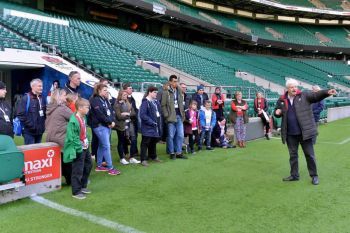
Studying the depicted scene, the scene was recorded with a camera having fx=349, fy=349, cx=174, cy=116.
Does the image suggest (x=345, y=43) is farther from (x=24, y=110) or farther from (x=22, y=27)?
(x=24, y=110)

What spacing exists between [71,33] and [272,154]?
13.6 m

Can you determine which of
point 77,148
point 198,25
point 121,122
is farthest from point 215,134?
point 198,25

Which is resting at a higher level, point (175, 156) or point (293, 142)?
point (293, 142)

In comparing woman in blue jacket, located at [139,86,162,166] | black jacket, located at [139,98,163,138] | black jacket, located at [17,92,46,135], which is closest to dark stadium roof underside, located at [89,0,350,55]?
woman in blue jacket, located at [139,86,162,166]

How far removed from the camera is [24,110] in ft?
17.3

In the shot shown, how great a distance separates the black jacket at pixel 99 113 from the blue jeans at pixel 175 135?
166 centimetres

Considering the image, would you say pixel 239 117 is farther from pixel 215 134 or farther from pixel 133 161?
pixel 133 161

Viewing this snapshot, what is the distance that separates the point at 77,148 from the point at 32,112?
1.29m

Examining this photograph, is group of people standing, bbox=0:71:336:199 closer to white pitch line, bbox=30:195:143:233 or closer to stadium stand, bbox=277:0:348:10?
white pitch line, bbox=30:195:143:233

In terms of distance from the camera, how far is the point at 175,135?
7.49 m

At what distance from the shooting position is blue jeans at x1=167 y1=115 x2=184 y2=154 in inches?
285

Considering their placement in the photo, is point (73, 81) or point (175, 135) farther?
point (175, 135)

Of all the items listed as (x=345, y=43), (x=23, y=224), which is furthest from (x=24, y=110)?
A: (x=345, y=43)

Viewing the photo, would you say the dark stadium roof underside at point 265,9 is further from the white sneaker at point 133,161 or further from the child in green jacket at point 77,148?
the child in green jacket at point 77,148
